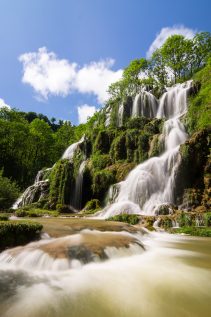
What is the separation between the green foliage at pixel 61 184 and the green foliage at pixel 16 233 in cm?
2031

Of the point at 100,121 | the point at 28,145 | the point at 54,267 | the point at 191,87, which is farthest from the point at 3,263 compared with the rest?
the point at 28,145

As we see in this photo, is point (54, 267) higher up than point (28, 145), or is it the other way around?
point (28, 145)

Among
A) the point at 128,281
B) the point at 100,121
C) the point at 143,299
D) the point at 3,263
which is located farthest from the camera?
the point at 100,121

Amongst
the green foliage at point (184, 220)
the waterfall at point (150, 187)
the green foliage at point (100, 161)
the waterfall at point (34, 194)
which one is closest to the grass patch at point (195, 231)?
the green foliage at point (184, 220)

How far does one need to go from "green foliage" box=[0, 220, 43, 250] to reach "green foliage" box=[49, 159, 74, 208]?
800 inches

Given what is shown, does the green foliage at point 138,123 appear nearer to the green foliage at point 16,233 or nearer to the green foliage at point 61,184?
the green foliage at point 61,184

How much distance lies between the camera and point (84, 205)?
29.9m

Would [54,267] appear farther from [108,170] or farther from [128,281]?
[108,170]

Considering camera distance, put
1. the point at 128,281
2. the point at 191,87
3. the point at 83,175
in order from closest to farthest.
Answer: the point at 128,281 < the point at 83,175 < the point at 191,87

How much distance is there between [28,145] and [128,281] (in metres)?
50.2

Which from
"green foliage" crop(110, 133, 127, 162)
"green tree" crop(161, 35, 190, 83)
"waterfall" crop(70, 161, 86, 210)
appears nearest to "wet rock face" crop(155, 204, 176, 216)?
"waterfall" crop(70, 161, 86, 210)

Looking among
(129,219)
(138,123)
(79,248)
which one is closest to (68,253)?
(79,248)

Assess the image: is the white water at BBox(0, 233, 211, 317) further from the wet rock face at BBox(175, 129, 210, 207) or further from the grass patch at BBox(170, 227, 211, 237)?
the wet rock face at BBox(175, 129, 210, 207)

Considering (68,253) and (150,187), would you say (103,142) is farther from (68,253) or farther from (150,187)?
(68,253)
